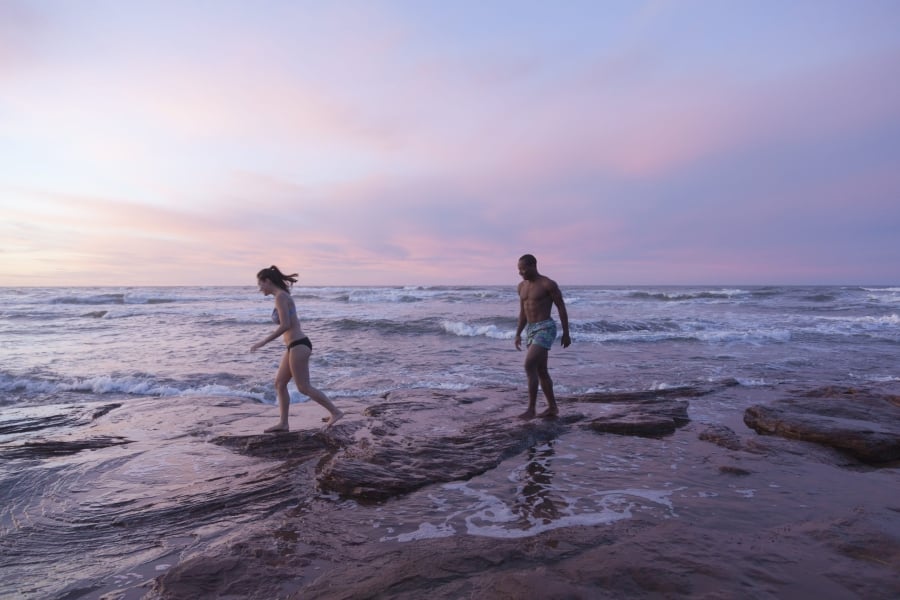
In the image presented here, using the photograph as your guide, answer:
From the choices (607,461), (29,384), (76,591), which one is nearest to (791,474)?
(607,461)

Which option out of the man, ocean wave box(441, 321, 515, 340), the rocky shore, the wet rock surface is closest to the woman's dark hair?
the rocky shore

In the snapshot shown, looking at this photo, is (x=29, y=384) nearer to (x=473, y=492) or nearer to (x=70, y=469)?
(x=70, y=469)

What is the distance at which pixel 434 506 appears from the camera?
3812mm

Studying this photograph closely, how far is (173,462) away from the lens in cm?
501

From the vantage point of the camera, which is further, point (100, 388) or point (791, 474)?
point (100, 388)

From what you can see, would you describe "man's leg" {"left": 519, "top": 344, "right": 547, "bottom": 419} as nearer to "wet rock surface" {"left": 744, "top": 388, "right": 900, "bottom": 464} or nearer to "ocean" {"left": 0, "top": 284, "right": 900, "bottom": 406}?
"ocean" {"left": 0, "top": 284, "right": 900, "bottom": 406}

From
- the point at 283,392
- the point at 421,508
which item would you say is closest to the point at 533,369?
the point at 421,508

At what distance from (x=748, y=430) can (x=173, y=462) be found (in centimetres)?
691

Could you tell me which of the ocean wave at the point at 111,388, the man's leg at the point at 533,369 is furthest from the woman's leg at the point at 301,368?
the ocean wave at the point at 111,388

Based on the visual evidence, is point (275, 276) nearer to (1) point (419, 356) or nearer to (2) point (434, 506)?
(2) point (434, 506)

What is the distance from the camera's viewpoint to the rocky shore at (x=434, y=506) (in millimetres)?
2693

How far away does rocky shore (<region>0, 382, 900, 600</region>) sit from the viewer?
2.69m

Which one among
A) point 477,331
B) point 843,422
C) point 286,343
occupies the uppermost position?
point 286,343

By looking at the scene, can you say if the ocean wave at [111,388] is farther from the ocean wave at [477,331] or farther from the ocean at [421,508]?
the ocean wave at [477,331]
